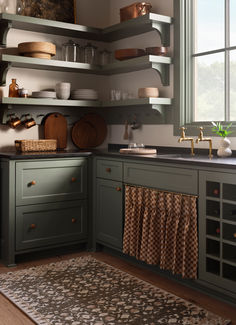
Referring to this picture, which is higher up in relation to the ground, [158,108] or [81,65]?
[81,65]

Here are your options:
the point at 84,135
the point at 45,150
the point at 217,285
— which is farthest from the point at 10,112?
the point at 217,285

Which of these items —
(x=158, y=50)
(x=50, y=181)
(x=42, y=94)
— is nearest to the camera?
(x=50, y=181)

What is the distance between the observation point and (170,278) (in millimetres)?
3199

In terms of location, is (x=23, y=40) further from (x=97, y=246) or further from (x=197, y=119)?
(x=97, y=246)

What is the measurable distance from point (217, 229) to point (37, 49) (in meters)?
2.27

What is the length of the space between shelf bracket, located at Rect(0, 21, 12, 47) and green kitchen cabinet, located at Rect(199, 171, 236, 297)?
7.29ft

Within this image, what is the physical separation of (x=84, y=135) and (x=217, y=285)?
2270 millimetres

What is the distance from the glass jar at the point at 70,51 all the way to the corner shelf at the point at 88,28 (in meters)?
0.14

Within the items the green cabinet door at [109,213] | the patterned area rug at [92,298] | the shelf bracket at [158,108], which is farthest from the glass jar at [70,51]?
the patterned area rug at [92,298]

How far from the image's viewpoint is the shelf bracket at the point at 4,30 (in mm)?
3854

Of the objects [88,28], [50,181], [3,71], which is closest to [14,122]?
[3,71]

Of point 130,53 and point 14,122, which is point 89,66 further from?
point 14,122

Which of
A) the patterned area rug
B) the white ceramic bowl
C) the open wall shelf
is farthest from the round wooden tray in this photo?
the patterned area rug

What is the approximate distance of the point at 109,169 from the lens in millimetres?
3680
